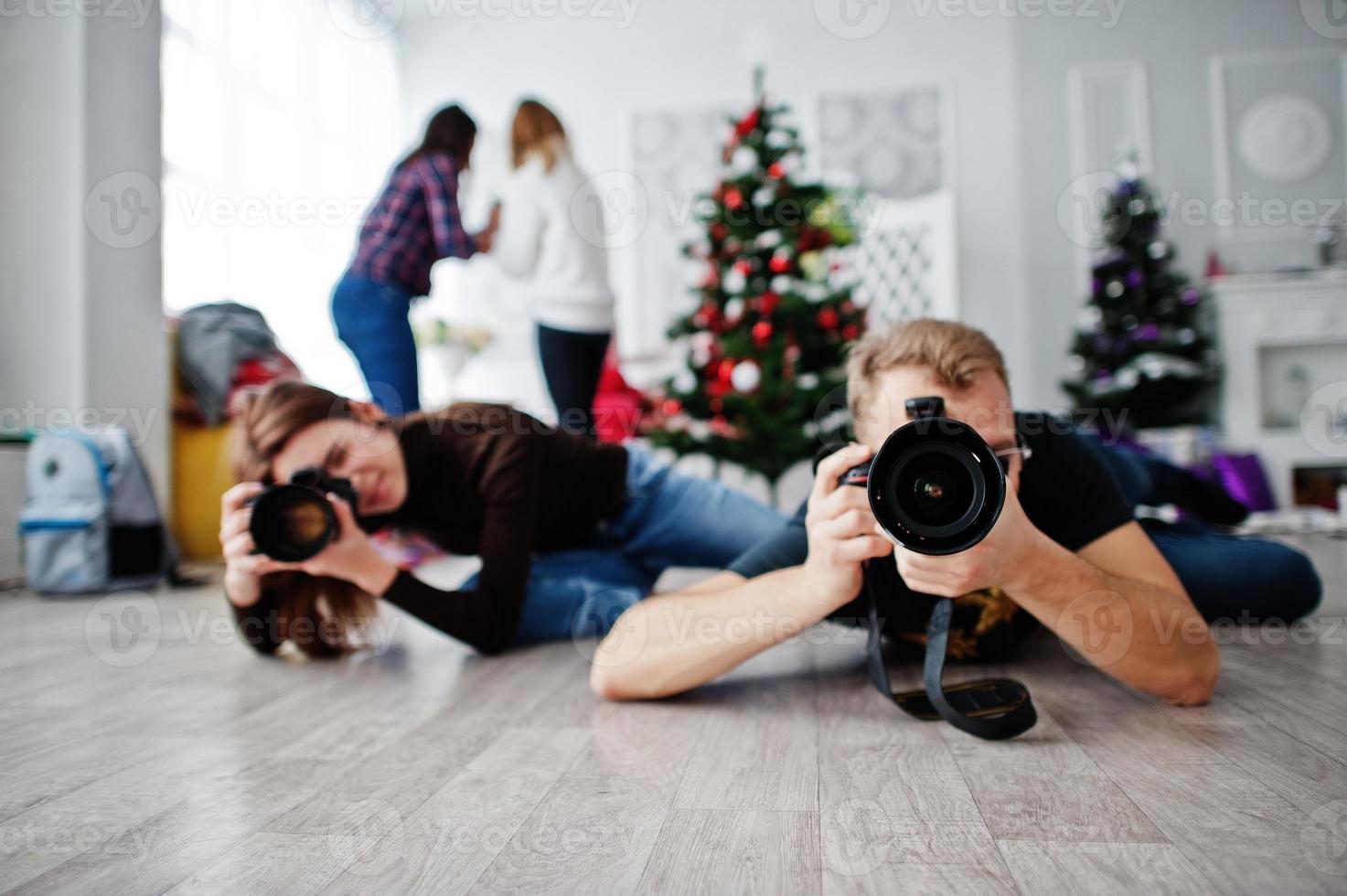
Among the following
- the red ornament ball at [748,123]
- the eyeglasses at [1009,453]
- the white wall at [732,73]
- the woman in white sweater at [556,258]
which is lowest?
the eyeglasses at [1009,453]

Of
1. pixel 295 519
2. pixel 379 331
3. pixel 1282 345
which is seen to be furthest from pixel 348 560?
pixel 1282 345

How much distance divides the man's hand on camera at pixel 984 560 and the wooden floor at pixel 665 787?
0.17m

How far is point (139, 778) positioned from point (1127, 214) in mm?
4302

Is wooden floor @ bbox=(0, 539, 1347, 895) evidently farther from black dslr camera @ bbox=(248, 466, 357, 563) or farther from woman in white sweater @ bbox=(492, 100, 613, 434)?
woman in white sweater @ bbox=(492, 100, 613, 434)

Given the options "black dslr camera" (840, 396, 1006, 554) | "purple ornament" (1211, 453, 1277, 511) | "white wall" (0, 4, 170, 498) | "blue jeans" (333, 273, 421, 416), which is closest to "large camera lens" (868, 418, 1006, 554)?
"black dslr camera" (840, 396, 1006, 554)

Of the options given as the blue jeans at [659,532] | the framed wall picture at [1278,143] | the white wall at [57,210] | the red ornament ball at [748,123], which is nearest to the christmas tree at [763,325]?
the red ornament ball at [748,123]

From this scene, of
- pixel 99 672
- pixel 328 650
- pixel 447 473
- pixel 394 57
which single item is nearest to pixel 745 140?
pixel 447 473

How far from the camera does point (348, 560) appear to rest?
1.10m

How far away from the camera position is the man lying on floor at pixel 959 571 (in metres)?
0.79

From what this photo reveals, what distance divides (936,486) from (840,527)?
122 millimetres

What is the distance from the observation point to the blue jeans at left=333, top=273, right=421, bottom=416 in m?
2.52

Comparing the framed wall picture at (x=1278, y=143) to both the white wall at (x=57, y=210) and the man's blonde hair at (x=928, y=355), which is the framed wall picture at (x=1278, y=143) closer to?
the man's blonde hair at (x=928, y=355)

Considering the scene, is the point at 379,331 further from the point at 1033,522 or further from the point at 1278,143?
the point at 1278,143

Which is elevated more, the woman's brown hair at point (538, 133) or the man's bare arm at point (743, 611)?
the woman's brown hair at point (538, 133)
